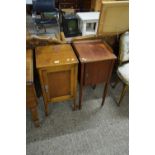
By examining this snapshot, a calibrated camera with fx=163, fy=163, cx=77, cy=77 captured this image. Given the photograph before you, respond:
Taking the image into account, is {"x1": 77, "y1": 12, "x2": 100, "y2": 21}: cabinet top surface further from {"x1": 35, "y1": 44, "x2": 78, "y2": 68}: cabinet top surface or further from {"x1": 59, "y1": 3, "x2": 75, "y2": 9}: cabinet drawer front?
{"x1": 59, "y1": 3, "x2": 75, "y2": 9}: cabinet drawer front

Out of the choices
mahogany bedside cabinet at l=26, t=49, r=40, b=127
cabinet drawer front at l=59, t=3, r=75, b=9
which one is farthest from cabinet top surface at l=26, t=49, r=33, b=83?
cabinet drawer front at l=59, t=3, r=75, b=9

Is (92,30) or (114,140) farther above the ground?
(92,30)

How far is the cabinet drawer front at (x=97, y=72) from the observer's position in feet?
4.57

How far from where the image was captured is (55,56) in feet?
4.47

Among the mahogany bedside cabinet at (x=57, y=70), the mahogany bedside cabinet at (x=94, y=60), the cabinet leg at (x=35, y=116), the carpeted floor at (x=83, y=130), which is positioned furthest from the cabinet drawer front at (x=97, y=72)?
the cabinet leg at (x=35, y=116)

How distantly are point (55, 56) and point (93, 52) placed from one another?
13.2 inches

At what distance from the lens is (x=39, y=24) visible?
163 cm
